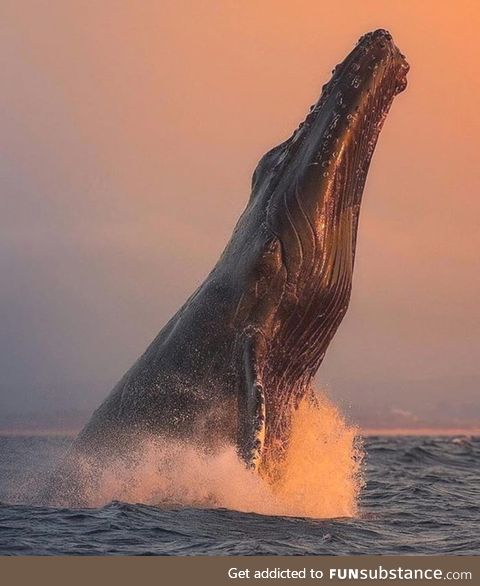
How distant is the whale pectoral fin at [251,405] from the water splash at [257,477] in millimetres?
223

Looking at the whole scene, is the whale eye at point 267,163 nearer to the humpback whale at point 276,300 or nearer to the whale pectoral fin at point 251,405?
the humpback whale at point 276,300

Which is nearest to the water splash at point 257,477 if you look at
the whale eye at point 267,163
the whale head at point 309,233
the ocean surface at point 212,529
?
the ocean surface at point 212,529

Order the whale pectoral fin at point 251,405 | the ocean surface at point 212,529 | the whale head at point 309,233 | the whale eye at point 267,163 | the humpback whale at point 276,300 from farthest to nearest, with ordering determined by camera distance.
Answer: the whale eye at point 267,163
the whale head at point 309,233
the humpback whale at point 276,300
the whale pectoral fin at point 251,405
the ocean surface at point 212,529

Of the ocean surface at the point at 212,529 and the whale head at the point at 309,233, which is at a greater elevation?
the whale head at the point at 309,233

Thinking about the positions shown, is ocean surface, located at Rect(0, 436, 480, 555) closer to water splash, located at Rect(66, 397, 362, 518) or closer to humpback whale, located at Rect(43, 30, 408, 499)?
water splash, located at Rect(66, 397, 362, 518)

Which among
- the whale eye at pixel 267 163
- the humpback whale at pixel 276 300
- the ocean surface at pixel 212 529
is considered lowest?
the ocean surface at pixel 212 529

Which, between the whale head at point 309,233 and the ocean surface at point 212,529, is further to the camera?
the whale head at point 309,233

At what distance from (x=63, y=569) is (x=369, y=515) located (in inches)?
207

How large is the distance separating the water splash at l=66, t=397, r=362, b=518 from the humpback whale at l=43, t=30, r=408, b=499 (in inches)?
9.5

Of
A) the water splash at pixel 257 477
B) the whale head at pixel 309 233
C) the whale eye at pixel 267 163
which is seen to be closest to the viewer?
the water splash at pixel 257 477

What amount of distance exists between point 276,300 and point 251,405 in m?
1.46

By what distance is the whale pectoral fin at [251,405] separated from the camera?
13125mm

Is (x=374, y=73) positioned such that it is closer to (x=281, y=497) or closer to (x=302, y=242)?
(x=302, y=242)

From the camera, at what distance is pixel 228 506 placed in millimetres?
13773
